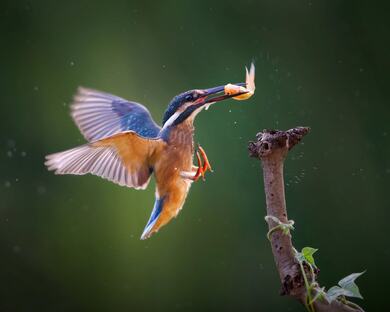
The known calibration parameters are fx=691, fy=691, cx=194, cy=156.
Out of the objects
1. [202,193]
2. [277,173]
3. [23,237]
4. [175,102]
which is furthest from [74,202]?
[277,173]

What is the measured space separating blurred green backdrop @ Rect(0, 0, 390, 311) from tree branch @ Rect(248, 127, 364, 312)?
6.93 ft

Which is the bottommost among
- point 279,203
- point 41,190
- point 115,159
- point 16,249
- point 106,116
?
point 279,203

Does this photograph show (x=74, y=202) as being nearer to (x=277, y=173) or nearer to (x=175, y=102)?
(x=175, y=102)

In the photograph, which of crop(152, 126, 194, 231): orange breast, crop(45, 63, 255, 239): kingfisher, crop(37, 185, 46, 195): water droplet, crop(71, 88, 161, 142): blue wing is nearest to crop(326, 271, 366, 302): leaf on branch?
crop(45, 63, 255, 239): kingfisher

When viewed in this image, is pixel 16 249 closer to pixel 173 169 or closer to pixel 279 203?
pixel 173 169

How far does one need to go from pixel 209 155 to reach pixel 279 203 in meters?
2.14

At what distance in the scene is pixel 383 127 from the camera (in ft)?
12.1

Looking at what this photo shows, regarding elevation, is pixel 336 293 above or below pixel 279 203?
below

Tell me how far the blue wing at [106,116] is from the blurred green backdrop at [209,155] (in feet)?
3.40

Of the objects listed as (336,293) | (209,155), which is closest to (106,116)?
(209,155)

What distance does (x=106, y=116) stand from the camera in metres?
2.50

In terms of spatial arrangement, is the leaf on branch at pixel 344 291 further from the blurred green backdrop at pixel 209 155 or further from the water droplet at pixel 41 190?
the water droplet at pixel 41 190

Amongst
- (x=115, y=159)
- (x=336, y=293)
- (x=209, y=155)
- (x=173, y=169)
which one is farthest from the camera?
(x=209, y=155)

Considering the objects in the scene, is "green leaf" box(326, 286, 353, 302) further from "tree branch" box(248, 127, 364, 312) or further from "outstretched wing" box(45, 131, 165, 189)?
"outstretched wing" box(45, 131, 165, 189)
